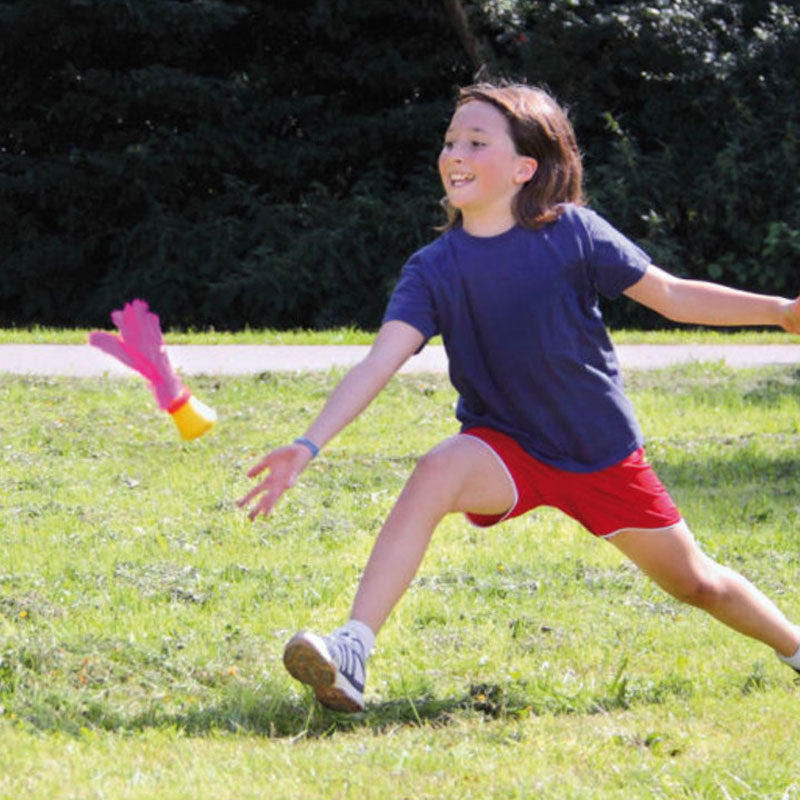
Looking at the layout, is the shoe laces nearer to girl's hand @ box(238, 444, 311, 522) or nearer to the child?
the child

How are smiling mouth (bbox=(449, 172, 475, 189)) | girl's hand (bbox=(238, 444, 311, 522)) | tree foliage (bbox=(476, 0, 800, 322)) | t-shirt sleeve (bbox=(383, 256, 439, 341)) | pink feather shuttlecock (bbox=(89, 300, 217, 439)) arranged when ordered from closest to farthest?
girl's hand (bbox=(238, 444, 311, 522)) < pink feather shuttlecock (bbox=(89, 300, 217, 439)) < t-shirt sleeve (bbox=(383, 256, 439, 341)) < smiling mouth (bbox=(449, 172, 475, 189)) < tree foliage (bbox=(476, 0, 800, 322))

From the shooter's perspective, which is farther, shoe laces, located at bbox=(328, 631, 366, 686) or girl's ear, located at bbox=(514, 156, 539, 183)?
girl's ear, located at bbox=(514, 156, 539, 183)

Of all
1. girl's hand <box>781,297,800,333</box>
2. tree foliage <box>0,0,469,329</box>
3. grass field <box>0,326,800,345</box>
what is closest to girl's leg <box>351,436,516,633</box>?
girl's hand <box>781,297,800,333</box>

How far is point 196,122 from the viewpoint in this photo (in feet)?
55.2

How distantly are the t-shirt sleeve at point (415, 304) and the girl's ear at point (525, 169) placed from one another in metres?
0.35

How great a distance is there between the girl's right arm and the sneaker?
33 centimetres

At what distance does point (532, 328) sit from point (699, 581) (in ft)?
2.47

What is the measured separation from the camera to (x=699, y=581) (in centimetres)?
384

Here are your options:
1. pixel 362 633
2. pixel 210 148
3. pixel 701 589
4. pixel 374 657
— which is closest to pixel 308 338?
pixel 210 148

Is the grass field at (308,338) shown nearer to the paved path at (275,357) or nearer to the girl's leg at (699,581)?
the paved path at (275,357)

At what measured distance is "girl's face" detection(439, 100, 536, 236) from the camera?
3832 mm

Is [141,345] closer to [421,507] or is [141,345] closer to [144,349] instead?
[144,349]

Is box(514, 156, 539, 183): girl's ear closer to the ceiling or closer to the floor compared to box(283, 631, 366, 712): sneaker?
closer to the ceiling

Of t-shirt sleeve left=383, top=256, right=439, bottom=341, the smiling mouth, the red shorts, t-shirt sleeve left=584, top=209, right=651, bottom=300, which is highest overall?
the smiling mouth
